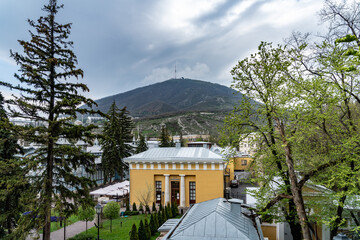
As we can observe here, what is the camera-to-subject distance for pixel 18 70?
9.30 meters

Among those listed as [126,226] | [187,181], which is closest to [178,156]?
[187,181]

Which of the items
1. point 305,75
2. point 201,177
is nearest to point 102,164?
point 201,177

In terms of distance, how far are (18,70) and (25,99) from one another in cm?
128

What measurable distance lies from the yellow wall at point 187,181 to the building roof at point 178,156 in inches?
26.3

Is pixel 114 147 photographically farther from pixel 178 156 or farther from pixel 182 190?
pixel 182 190

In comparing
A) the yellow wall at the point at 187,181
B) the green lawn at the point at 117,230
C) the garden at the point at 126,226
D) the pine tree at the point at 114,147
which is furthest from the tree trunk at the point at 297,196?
the pine tree at the point at 114,147

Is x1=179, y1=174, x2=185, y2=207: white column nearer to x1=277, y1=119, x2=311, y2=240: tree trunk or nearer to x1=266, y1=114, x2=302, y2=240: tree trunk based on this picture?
x1=266, y1=114, x2=302, y2=240: tree trunk

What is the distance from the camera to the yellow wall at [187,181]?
61.4ft

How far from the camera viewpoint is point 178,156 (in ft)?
64.3

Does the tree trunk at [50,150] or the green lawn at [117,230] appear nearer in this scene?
the tree trunk at [50,150]

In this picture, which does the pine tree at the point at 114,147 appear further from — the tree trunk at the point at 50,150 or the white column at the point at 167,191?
the tree trunk at the point at 50,150

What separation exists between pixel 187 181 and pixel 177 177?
3.25 feet

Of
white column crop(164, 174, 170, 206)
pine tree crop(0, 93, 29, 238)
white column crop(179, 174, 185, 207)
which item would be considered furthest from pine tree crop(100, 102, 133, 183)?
pine tree crop(0, 93, 29, 238)

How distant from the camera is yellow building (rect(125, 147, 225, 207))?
1878cm
